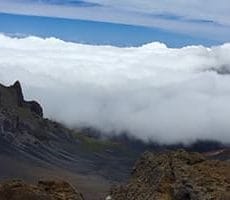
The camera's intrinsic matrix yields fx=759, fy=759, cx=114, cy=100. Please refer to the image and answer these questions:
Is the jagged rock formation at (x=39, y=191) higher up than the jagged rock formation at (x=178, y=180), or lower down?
lower down

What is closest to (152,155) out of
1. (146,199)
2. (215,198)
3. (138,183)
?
(138,183)

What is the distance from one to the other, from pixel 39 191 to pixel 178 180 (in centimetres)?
843

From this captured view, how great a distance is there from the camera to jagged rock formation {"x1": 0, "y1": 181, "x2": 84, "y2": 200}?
44.8 m

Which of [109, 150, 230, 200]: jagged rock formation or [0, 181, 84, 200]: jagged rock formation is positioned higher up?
[109, 150, 230, 200]: jagged rock formation

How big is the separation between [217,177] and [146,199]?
4193 millimetres

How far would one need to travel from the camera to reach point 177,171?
146ft

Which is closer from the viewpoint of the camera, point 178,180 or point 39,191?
point 178,180

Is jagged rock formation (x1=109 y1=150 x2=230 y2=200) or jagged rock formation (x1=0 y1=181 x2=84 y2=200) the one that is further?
jagged rock formation (x1=0 y1=181 x2=84 y2=200)

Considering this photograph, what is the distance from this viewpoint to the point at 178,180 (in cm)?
4322

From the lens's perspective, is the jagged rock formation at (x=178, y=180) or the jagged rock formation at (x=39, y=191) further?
the jagged rock formation at (x=39, y=191)

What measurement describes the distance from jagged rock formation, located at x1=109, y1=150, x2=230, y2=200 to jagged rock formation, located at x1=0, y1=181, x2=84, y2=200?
2926 mm

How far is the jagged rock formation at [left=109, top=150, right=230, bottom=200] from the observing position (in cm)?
4109

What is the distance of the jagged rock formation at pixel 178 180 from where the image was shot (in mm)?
41094

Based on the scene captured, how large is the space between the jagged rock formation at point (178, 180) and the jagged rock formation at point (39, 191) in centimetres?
293
